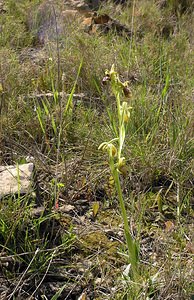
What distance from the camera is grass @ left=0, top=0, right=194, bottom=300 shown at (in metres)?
1.58

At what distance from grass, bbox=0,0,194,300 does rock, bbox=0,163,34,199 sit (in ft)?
0.20

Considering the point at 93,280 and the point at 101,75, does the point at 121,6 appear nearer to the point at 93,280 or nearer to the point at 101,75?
the point at 101,75

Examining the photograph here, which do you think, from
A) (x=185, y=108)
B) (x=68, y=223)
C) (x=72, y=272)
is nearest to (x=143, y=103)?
(x=185, y=108)

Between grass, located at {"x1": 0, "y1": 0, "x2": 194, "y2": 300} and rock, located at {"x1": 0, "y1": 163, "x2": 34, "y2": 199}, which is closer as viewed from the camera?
grass, located at {"x1": 0, "y1": 0, "x2": 194, "y2": 300}

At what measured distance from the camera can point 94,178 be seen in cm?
207

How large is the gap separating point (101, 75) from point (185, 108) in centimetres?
74

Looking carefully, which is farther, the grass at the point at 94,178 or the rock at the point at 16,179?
the rock at the point at 16,179

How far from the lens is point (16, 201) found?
1.71 metres

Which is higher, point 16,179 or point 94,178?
point 16,179

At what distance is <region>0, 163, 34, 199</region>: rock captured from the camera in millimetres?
1790

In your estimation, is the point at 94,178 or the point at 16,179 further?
the point at 94,178

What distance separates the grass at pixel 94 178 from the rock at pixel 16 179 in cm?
6

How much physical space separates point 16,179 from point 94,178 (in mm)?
390

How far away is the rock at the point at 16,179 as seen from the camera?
1.79 meters
